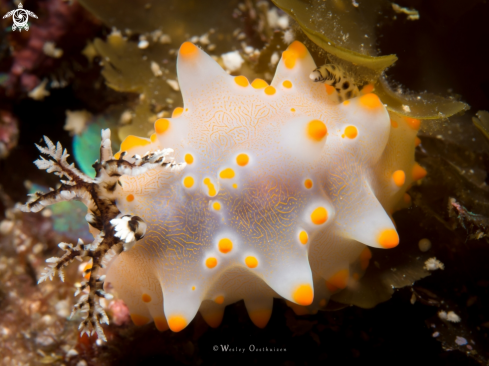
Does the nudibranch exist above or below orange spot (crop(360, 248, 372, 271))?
above

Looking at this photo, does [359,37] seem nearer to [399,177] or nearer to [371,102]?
[371,102]

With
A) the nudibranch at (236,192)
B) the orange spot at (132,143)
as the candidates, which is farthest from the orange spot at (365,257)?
the orange spot at (132,143)

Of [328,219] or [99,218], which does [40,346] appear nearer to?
[99,218]

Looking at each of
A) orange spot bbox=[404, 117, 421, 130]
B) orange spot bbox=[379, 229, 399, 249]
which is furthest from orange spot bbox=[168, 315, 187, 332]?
orange spot bbox=[404, 117, 421, 130]

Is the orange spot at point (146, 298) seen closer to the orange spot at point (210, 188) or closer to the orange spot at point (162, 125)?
the orange spot at point (210, 188)

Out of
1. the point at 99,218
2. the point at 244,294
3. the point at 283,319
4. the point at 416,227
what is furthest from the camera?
the point at 283,319

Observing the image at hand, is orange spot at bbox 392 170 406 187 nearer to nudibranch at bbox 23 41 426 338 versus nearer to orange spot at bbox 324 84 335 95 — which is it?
nudibranch at bbox 23 41 426 338

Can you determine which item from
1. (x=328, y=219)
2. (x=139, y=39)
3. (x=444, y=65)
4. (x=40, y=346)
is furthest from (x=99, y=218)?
(x=444, y=65)
